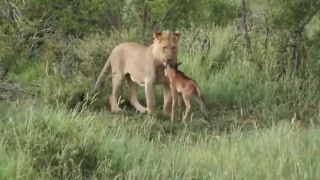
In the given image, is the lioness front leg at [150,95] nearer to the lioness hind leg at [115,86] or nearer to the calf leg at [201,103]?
the lioness hind leg at [115,86]

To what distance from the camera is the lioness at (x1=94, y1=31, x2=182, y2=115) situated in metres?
8.40

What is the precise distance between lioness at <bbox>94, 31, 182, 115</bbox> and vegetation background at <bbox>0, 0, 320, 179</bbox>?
0.66 feet

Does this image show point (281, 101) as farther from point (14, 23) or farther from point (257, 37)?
point (14, 23)

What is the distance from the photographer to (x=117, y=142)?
6.32 m

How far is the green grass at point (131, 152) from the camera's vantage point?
5719 mm

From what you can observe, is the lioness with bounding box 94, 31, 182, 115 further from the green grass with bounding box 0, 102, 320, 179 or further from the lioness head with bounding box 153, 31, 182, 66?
the green grass with bounding box 0, 102, 320, 179

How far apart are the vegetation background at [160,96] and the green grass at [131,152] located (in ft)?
0.04

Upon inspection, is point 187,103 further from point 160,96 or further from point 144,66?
point 160,96

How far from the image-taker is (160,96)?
9312mm

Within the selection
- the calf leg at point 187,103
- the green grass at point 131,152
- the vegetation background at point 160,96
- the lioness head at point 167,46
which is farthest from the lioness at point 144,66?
the green grass at point 131,152

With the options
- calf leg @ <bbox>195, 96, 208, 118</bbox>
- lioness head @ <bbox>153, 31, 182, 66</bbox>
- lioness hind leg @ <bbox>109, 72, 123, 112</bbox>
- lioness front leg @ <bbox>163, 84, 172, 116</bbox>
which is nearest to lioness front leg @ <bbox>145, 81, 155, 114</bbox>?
lioness front leg @ <bbox>163, 84, 172, 116</bbox>

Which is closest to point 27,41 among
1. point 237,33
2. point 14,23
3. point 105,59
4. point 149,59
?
point 14,23

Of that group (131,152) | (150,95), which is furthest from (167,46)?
(131,152)

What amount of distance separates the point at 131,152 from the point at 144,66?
2.66 m
